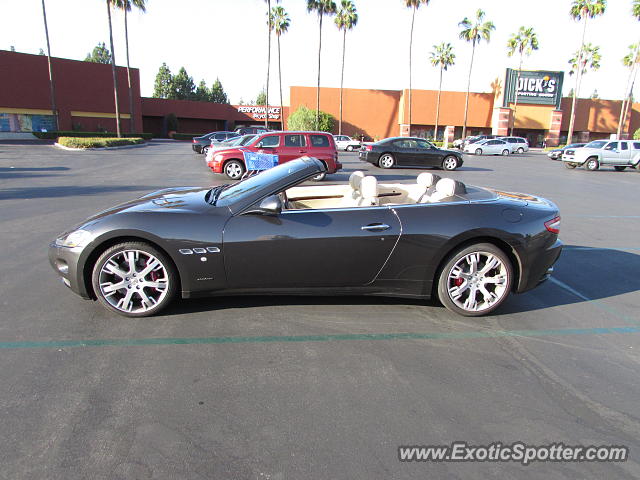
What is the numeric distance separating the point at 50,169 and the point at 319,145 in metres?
10.2

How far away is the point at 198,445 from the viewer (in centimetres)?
231

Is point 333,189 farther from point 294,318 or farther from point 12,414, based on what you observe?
point 12,414

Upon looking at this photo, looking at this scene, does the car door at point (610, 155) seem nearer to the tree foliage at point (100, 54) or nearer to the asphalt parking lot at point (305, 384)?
the asphalt parking lot at point (305, 384)

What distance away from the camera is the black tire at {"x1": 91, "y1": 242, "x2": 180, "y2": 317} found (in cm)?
364

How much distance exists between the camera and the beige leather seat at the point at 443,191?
4.05 meters

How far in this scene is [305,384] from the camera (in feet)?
9.41

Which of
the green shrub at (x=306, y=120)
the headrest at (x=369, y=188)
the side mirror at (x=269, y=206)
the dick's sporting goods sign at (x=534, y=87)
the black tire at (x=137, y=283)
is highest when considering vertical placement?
the dick's sporting goods sign at (x=534, y=87)

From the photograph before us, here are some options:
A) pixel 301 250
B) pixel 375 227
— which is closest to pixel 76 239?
pixel 301 250

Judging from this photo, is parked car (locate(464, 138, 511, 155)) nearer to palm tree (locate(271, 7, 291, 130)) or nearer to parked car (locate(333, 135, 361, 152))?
parked car (locate(333, 135, 361, 152))

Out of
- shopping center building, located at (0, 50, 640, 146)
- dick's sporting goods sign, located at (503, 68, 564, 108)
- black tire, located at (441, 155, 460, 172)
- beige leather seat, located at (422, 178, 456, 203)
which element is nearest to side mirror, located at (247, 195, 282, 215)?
beige leather seat, located at (422, 178, 456, 203)

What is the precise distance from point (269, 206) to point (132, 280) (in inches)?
53.2

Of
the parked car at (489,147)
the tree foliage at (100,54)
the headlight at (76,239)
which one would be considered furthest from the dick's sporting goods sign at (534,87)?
the tree foliage at (100,54)

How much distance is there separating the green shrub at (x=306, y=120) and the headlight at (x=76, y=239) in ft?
154

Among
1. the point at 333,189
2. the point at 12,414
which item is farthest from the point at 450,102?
the point at 12,414
